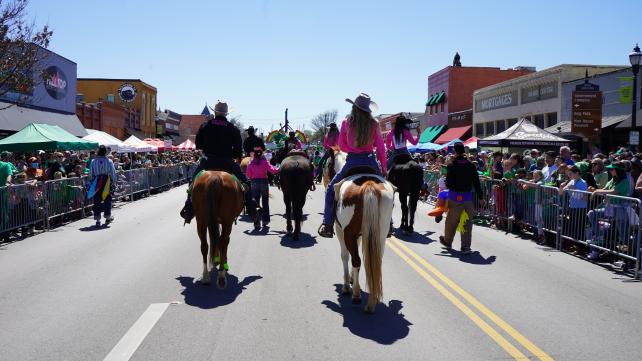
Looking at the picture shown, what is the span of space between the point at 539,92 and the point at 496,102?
593 centimetres

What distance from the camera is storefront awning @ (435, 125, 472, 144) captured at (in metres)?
43.6

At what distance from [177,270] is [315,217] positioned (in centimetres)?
714

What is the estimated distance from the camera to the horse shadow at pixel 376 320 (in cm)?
552

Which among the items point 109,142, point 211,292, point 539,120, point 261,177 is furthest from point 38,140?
point 539,120

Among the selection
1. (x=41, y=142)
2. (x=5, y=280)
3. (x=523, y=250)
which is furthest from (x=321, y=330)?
(x=41, y=142)

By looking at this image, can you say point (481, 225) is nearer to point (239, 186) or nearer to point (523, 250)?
point (523, 250)

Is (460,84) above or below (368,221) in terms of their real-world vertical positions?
above

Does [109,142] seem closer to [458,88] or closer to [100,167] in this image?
[100,167]

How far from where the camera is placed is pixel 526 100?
115 ft

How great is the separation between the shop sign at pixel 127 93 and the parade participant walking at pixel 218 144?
5468 centimetres

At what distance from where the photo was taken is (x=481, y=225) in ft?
47.6

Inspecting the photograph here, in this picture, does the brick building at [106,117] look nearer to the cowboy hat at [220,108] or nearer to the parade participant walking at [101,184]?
the parade participant walking at [101,184]

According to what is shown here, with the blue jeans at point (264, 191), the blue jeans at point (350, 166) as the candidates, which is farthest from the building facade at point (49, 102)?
the blue jeans at point (350, 166)

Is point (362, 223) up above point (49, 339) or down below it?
above
